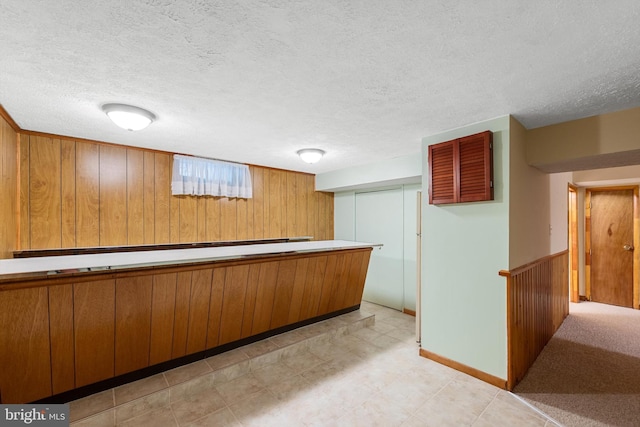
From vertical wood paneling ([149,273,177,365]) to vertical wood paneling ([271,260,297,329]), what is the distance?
987mm

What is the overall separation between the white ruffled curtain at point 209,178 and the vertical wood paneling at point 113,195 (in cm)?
54

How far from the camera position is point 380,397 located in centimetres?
216

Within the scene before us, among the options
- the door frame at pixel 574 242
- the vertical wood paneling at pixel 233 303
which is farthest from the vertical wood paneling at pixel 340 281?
the door frame at pixel 574 242

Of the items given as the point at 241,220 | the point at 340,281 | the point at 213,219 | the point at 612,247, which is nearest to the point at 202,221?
the point at 213,219

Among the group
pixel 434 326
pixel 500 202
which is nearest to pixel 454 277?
pixel 434 326

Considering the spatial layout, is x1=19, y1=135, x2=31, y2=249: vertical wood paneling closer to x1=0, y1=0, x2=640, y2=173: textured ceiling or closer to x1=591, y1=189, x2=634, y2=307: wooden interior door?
x1=0, y1=0, x2=640, y2=173: textured ceiling

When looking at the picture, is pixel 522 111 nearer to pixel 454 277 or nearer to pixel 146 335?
pixel 454 277

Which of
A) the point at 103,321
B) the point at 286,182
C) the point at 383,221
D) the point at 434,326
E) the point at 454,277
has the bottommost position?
the point at 434,326

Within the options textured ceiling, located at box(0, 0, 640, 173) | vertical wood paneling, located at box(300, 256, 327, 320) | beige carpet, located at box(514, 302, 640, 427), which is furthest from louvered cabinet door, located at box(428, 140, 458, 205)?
beige carpet, located at box(514, 302, 640, 427)

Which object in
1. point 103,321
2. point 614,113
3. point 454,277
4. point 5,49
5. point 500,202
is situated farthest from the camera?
point 454,277

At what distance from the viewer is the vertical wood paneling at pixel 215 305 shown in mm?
2451

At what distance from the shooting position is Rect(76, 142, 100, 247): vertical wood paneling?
9.76 feet

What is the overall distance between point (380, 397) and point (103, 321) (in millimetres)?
2153

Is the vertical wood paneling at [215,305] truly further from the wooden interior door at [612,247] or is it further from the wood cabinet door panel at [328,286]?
the wooden interior door at [612,247]
